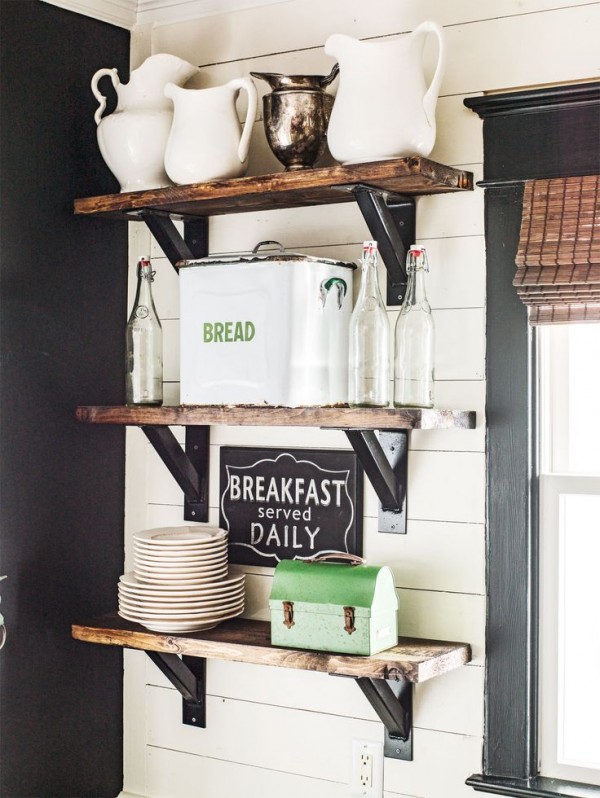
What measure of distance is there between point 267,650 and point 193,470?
1.64ft

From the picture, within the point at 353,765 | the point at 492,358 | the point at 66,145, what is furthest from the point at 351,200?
the point at 353,765

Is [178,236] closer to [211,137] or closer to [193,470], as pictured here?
[211,137]

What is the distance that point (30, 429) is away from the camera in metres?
2.20

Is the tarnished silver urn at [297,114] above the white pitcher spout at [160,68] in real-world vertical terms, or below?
below

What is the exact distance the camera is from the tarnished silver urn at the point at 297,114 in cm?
199

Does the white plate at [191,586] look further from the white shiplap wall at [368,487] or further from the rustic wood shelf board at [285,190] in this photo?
the rustic wood shelf board at [285,190]

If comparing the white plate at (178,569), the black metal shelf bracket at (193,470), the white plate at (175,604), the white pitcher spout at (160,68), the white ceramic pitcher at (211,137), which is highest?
the white pitcher spout at (160,68)

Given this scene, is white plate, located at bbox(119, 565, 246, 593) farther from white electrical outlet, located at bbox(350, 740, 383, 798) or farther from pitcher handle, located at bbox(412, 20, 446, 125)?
pitcher handle, located at bbox(412, 20, 446, 125)

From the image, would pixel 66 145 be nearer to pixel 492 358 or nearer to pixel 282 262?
pixel 282 262

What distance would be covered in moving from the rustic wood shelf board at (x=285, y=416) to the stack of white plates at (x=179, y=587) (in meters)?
0.26

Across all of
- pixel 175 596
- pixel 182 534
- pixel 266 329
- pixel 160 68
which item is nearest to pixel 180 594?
pixel 175 596

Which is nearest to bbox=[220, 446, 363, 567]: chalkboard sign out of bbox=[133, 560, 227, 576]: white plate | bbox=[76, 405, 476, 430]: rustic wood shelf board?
bbox=[133, 560, 227, 576]: white plate

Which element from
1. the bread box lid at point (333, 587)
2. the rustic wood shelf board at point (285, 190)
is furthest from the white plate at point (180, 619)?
the rustic wood shelf board at point (285, 190)

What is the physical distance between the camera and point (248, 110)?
6.73ft
